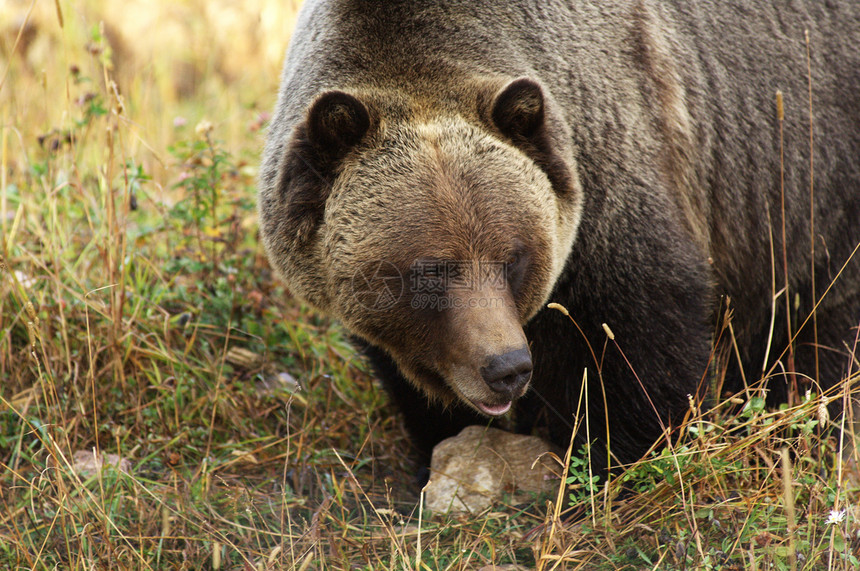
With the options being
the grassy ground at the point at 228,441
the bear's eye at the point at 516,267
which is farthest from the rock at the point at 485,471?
the bear's eye at the point at 516,267

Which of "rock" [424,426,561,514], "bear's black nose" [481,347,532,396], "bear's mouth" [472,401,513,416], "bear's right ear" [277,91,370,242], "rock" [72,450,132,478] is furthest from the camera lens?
"rock" [72,450,132,478]

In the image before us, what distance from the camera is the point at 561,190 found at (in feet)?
11.8

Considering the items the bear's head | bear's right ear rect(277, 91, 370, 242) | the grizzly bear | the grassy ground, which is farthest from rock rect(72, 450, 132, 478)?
bear's right ear rect(277, 91, 370, 242)

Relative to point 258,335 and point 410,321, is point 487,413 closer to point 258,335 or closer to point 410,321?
point 410,321

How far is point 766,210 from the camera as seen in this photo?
463cm

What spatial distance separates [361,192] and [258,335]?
217 cm

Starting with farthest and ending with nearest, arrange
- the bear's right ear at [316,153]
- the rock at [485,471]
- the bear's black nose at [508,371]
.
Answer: the rock at [485,471] → the bear's right ear at [316,153] → the bear's black nose at [508,371]

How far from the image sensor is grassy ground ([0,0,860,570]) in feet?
10.6

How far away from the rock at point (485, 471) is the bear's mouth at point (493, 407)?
0.47 meters

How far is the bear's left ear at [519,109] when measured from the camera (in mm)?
Answer: 3348

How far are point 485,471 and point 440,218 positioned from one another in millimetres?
1436

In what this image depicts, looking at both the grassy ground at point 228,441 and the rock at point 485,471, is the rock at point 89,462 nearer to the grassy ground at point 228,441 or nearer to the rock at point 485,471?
the grassy ground at point 228,441

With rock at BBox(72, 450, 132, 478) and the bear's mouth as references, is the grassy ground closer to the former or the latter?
rock at BBox(72, 450, 132, 478)

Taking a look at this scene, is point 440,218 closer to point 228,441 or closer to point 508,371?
point 508,371
